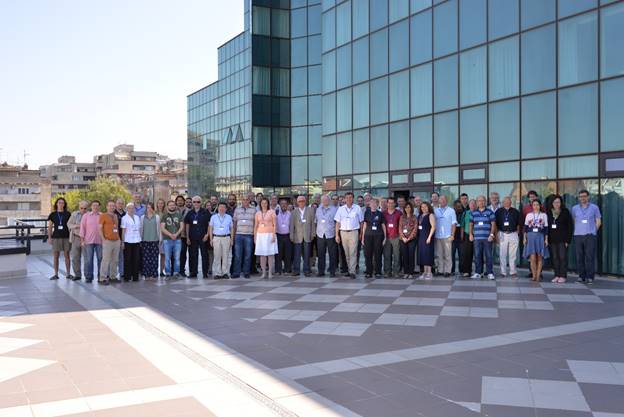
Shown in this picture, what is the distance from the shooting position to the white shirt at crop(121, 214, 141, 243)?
42.5 ft

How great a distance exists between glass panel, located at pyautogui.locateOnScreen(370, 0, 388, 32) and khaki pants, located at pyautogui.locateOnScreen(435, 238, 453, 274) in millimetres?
10428

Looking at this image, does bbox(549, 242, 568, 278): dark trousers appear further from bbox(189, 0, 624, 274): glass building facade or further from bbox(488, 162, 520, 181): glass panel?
bbox(488, 162, 520, 181): glass panel

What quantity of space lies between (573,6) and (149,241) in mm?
12010

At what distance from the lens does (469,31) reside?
17.2m

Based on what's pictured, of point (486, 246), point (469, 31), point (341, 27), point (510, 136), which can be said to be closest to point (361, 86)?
point (341, 27)

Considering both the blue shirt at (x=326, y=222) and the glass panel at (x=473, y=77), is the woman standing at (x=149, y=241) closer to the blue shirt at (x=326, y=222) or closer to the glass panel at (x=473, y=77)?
the blue shirt at (x=326, y=222)

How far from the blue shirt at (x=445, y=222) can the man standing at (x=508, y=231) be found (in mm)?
1055

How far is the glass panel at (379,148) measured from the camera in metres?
20.4

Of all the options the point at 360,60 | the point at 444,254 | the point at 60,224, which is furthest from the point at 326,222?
the point at 360,60

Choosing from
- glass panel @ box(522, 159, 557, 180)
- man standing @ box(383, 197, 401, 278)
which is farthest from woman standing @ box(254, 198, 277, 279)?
glass panel @ box(522, 159, 557, 180)

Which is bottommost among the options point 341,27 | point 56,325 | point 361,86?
point 56,325

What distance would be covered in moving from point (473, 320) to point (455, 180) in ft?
32.0

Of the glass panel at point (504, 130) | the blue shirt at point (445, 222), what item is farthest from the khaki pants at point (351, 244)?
the glass panel at point (504, 130)

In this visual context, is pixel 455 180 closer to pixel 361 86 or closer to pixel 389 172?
pixel 389 172
